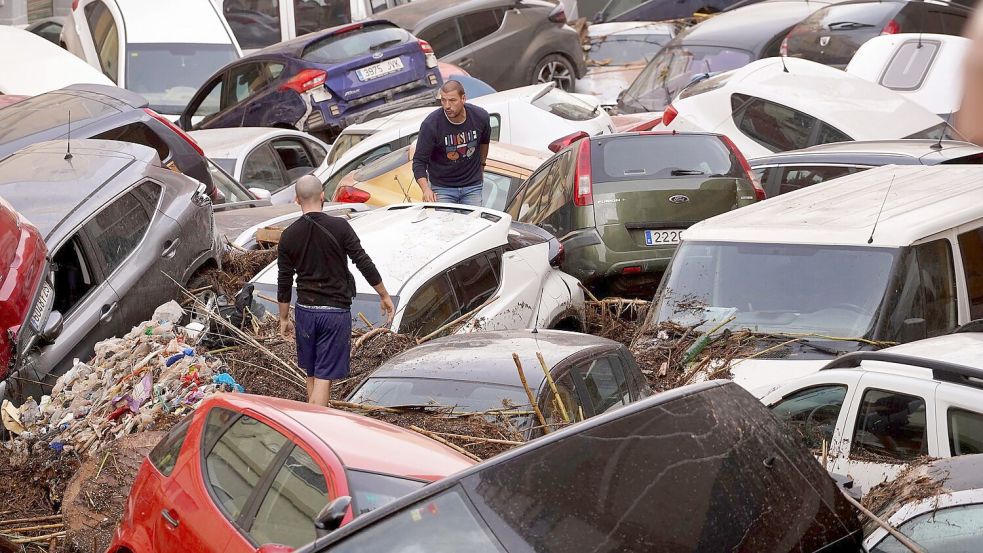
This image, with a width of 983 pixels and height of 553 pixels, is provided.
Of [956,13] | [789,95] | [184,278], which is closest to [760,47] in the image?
[956,13]

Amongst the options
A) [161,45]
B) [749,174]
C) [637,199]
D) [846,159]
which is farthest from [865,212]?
[161,45]

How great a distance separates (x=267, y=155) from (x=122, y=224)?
5569mm

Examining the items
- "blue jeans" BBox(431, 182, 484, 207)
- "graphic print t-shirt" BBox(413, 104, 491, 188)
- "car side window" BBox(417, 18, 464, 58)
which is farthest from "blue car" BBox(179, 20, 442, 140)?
"graphic print t-shirt" BBox(413, 104, 491, 188)

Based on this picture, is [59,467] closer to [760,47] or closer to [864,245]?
[864,245]

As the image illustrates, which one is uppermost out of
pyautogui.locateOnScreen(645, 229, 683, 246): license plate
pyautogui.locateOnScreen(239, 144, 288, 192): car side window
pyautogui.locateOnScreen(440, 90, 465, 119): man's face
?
pyautogui.locateOnScreen(440, 90, 465, 119): man's face

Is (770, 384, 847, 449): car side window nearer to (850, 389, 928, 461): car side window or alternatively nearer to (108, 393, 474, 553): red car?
(850, 389, 928, 461): car side window

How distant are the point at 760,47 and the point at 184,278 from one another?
33.4 ft

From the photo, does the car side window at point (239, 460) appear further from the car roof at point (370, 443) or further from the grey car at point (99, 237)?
the grey car at point (99, 237)

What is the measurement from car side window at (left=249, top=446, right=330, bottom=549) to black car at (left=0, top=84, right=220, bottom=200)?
6.92m

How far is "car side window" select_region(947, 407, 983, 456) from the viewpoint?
5.31m

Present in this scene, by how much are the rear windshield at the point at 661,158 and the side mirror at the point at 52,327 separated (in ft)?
14.5

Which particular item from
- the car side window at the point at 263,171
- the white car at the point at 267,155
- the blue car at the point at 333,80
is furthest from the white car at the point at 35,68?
the blue car at the point at 333,80

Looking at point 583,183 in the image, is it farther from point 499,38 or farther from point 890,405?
point 499,38

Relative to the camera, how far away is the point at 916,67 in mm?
14602
